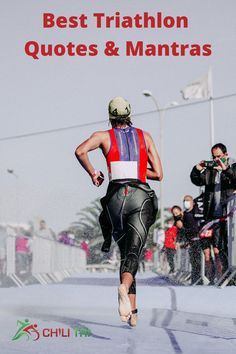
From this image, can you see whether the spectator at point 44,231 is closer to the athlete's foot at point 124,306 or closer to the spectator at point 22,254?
the spectator at point 22,254

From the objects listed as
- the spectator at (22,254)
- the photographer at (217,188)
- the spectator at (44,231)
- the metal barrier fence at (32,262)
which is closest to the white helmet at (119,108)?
the photographer at (217,188)

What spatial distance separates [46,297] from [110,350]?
7.56 metres

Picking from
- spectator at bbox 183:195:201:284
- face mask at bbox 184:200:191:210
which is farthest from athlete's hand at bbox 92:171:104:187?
face mask at bbox 184:200:191:210

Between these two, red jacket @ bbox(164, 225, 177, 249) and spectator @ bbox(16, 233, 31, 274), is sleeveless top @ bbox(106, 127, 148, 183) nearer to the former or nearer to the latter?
spectator @ bbox(16, 233, 31, 274)

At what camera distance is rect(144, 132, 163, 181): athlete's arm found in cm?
662

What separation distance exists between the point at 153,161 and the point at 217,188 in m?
6.09

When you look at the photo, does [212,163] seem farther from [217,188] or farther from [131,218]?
[131,218]

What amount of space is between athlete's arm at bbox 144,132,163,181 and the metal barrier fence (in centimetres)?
1072

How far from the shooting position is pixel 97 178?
21.2ft

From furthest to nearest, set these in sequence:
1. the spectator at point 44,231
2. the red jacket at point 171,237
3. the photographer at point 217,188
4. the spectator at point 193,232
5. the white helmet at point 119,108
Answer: the spectator at point 44,231
the red jacket at point 171,237
the spectator at point 193,232
the photographer at point 217,188
the white helmet at point 119,108

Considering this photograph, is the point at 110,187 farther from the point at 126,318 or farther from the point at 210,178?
the point at 210,178

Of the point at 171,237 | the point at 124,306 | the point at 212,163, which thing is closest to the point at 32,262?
the point at 171,237

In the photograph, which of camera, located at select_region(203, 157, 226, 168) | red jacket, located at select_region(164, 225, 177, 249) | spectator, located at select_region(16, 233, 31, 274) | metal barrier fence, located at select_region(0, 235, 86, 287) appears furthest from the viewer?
red jacket, located at select_region(164, 225, 177, 249)

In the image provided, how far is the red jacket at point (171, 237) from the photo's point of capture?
1908 cm
